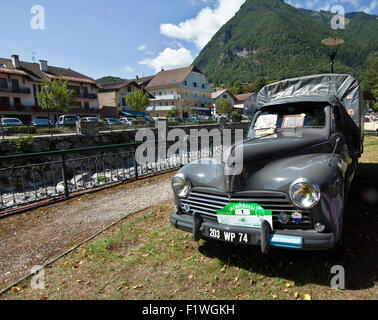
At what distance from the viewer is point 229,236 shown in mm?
2777

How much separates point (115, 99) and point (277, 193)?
51.6 meters

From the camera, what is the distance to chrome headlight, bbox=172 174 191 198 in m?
3.26

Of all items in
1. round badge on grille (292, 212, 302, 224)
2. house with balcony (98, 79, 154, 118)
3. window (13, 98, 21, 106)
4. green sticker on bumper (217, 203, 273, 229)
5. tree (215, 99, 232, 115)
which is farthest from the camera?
tree (215, 99, 232, 115)

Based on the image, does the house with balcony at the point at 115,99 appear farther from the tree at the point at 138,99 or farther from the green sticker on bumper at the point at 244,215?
the green sticker on bumper at the point at 244,215

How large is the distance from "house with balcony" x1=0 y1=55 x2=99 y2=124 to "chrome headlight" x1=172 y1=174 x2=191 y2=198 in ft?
127

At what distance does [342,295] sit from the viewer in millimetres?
2494

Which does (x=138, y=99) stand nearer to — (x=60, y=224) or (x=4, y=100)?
(x=4, y=100)

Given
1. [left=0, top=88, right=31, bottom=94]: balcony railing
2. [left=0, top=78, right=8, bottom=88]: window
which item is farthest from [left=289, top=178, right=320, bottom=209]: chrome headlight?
[left=0, top=78, right=8, bottom=88]: window

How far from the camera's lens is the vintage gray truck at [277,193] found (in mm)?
2447

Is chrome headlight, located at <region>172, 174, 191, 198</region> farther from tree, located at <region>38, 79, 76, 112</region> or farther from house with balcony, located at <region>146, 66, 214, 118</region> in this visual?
house with balcony, located at <region>146, 66, 214, 118</region>

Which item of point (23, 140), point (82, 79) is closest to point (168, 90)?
point (82, 79)

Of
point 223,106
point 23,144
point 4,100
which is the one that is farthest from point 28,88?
point 223,106

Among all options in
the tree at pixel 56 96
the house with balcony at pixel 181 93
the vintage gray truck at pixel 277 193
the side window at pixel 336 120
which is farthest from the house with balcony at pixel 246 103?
the vintage gray truck at pixel 277 193
